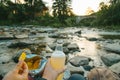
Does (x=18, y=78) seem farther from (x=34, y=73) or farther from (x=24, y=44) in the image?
(x=24, y=44)

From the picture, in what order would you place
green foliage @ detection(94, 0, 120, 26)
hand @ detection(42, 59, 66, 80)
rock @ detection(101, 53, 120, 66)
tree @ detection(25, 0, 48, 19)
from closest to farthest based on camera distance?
1. hand @ detection(42, 59, 66, 80)
2. rock @ detection(101, 53, 120, 66)
3. green foliage @ detection(94, 0, 120, 26)
4. tree @ detection(25, 0, 48, 19)

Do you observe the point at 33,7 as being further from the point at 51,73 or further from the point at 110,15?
the point at 51,73

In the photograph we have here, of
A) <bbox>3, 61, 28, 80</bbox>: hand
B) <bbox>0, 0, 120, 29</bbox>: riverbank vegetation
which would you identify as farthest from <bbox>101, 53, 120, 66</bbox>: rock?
<bbox>0, 0, 120, 29</bbox>: riverbank vegetation

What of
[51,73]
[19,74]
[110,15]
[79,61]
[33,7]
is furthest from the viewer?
[33,7]

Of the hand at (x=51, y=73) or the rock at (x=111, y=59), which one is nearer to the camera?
the hand at (x=51, y=73)

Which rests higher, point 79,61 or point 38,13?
point 38,13

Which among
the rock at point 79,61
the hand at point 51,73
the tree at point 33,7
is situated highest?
the tree at point 33,7

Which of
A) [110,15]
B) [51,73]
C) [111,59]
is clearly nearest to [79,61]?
[111,59]

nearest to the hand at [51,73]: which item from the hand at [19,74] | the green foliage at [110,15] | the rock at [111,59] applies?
the hand at [19,74]

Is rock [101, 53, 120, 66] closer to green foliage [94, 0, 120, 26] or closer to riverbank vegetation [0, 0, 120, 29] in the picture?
green foliage [94, 0, 120, 26]

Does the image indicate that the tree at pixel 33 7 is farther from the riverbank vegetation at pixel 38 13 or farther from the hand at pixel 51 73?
the hand at pixel 51 73

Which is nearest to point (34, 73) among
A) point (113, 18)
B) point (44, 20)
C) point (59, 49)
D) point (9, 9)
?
point (59, 49)

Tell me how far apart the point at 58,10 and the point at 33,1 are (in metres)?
5.55

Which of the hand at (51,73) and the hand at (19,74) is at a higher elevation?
the hand at (19,74)
